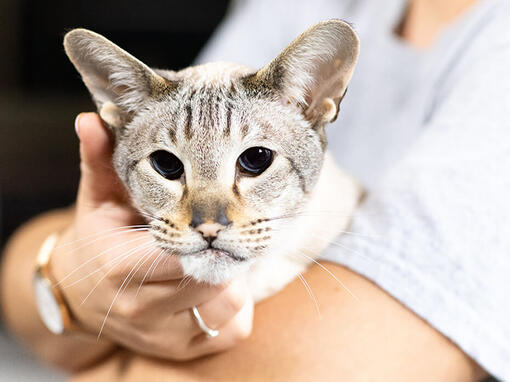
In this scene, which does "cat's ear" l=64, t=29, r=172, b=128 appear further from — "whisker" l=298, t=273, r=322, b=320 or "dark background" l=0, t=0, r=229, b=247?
"whisker" l=298, t=273, r=322, b=320

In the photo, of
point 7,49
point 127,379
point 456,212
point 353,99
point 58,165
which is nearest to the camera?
point 456,212

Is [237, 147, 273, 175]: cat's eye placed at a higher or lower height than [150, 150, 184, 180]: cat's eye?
higher

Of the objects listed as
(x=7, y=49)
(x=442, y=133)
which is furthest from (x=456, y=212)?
(x=7, y=49)

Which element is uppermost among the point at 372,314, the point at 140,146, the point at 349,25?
the point at 349,25

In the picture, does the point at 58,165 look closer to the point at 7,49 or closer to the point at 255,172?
the point at 7,49

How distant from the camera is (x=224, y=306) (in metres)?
0.81

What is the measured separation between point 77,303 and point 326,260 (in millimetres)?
470

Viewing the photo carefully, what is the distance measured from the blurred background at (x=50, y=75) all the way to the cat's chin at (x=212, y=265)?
32 cm

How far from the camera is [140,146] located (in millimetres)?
801

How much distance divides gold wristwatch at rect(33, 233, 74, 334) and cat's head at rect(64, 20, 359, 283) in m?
0.31

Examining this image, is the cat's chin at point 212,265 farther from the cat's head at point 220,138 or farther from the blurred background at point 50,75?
the blurred background at point 50,75

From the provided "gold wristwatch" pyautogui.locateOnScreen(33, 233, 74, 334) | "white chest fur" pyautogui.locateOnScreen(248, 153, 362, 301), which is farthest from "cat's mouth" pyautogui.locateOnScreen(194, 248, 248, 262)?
"gold wristwatch" pyautogui.locateOnScreen(33, 233, 74, 334)

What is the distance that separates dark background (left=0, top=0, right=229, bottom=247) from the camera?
107cm

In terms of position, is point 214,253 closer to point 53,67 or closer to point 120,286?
point 120,286
